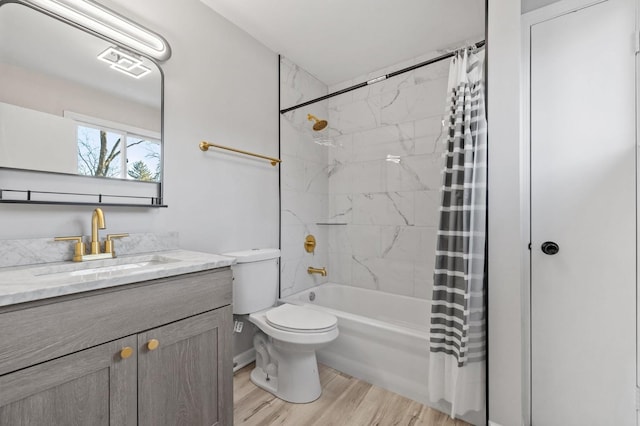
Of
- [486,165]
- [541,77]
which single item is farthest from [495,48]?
[486,165]

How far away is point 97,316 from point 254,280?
1.01 metres

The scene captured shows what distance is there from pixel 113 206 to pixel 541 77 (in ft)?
7.63

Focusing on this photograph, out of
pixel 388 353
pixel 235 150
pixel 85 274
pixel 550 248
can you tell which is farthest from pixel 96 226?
pixel 550 248

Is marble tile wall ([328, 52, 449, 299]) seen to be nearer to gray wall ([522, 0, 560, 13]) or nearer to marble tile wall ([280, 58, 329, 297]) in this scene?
marble tile wall ([280, 58, 329, 297])

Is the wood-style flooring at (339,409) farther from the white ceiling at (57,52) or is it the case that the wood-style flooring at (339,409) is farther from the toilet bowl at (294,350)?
the white ceiling at (57,52)

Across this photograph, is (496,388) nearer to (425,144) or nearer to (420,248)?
(420,248)

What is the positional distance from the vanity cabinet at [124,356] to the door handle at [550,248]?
1616 millimetres

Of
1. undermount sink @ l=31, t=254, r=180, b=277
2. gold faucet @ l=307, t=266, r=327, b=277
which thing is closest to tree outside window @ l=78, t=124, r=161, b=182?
undermount sink @ l=31, t=254, r=180, b=277

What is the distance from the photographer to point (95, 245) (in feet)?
4.31

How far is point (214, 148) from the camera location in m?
1.95

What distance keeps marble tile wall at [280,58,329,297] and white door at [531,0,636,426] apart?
5.69ft

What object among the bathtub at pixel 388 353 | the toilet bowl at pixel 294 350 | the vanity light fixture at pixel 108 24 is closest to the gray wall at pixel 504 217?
the bathtub at pixel 388 353

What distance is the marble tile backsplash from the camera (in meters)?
1.15

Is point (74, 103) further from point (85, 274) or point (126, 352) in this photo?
point (126, 352)
